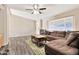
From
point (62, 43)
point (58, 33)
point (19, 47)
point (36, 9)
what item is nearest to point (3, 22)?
point (19, 47)

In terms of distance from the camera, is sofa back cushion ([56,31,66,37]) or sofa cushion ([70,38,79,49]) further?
sofa back cushion ([56,31,66,37])

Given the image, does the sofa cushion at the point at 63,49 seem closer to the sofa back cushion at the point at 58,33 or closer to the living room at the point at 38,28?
the living room at the point at 38,28

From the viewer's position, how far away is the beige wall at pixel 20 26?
242 cm

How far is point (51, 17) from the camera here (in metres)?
2.49

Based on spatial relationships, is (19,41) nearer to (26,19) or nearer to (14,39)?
(14,39)

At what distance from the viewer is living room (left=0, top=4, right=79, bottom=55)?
230 cm

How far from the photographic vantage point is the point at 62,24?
7.97ft

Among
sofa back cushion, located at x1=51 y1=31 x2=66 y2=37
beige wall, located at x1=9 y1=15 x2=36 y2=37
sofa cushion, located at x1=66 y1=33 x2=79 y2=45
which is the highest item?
beige wall, located at x1=9 y1=15 x2=36 y2=37

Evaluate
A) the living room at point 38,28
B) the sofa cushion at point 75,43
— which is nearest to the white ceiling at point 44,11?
the living room at point 38,28

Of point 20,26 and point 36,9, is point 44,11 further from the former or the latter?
point 20,26

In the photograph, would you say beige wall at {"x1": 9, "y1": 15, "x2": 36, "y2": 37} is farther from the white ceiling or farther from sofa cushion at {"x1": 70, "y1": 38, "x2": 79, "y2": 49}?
sofa cushion at {"x1": 70, "y1": 38, "x2": 79, "y2": 49}

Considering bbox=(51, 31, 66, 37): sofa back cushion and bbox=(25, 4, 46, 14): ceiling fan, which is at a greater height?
bbox=(25, 4, 46, 14): ceiling fan

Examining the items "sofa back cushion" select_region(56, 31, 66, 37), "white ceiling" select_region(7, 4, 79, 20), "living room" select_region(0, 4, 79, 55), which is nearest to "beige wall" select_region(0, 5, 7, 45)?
"living room" select_region(0, 4, 79, 55)
